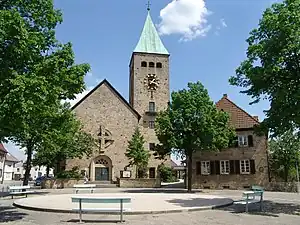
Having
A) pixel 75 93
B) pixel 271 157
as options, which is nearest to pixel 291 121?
pixel 75 93

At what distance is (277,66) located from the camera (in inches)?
559

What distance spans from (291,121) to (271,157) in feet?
70.1

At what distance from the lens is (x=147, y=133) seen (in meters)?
51.0

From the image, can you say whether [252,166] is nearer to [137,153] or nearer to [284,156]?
[284,156]

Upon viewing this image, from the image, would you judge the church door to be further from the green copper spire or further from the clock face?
the green copper spire

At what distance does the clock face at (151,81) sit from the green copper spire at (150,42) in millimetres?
4941

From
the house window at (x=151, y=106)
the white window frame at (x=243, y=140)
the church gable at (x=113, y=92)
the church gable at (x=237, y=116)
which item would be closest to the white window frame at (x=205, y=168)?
the white window frame at (x=243, y=140)

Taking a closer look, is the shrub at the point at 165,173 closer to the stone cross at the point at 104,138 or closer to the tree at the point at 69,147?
the stone cross at the point at 104,138

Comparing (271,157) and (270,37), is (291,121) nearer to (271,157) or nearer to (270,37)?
(270,37)

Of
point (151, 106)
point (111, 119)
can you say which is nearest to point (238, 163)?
point (111, 119)

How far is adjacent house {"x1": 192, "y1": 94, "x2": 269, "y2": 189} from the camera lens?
33.5 meters

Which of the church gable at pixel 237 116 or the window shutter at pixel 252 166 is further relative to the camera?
the church gable at pixel 237 116

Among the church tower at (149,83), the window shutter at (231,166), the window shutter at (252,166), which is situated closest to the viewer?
the window shutter at (252,166)

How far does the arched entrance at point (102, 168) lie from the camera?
45.1 meters
